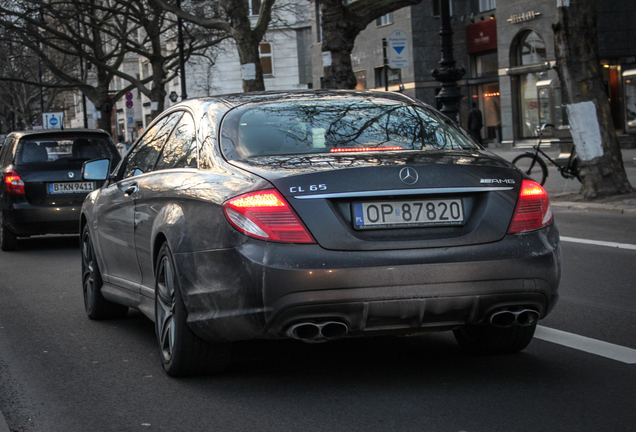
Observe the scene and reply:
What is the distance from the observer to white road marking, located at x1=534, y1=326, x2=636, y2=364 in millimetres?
5230

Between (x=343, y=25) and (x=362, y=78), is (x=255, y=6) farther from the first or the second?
(x=343, y=25)

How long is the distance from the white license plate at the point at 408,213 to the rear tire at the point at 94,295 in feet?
10.1

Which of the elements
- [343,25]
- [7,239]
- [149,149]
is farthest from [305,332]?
[343,25]

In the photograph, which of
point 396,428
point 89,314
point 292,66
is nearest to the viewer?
point 396,428

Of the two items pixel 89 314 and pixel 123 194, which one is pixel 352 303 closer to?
pixel 123 194

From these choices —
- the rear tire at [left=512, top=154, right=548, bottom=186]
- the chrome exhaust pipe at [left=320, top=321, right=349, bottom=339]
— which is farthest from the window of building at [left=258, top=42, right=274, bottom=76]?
the chrome exhaust pipe at [left=320, top=321, right=349, bottom=339]

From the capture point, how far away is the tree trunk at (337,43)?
2112 cm

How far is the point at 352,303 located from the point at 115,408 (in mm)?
1219

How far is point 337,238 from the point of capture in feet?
14.3

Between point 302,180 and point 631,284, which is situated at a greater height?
point 302,180

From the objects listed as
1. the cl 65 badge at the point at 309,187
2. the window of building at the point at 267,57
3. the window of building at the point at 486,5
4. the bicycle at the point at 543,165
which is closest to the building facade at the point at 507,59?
the window of building at the point at 486,5

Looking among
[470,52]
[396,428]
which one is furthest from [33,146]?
[470,52]

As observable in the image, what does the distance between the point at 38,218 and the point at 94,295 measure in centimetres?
615

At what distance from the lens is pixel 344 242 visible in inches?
172
